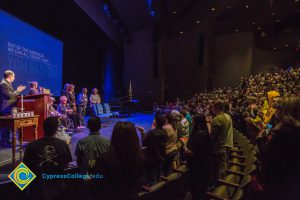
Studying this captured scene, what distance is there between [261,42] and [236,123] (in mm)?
13216

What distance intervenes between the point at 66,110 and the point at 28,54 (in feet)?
5.67

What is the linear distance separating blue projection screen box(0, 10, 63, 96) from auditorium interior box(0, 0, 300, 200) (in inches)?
1.4

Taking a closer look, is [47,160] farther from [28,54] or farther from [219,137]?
[28,54]

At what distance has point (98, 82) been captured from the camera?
1097 centimetres

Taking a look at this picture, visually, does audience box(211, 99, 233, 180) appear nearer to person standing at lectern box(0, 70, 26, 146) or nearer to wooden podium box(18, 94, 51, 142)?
wooden podium box(18, 94, 51, 142)

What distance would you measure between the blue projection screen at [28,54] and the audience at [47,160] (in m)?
3.93

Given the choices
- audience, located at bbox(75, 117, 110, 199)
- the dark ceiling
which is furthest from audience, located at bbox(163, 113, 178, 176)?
the dark ceiling

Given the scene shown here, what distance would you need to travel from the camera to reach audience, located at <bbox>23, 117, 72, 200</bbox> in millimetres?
1820

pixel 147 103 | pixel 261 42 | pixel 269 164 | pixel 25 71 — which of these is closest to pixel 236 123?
pixel 269 164

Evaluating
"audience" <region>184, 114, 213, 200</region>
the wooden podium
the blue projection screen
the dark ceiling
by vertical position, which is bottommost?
"audience" <region>184, 114, 213, 200</region>

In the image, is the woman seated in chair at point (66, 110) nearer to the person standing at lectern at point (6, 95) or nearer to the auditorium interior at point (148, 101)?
the auditorium interior at point (148, 101)

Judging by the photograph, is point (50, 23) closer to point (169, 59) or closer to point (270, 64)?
point (169, 59)

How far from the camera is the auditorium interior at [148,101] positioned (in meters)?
1.65

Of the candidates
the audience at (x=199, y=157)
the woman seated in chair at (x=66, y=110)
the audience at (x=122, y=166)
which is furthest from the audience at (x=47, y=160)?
the woman seated in chair at (x=66, y=110)
